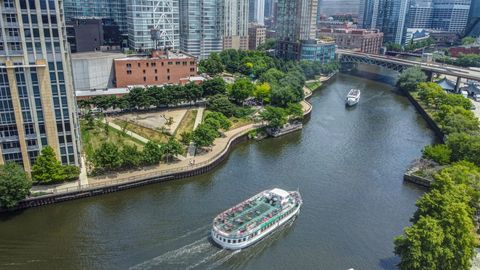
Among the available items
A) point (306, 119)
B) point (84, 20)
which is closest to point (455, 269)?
point (306, 119)

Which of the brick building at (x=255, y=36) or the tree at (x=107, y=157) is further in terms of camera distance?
the brick building at (x=255, y=36)

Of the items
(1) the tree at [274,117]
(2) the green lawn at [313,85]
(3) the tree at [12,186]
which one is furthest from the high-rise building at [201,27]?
(3) the tree at [12,186]

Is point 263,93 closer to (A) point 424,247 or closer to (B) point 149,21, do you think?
(B) point 149,21

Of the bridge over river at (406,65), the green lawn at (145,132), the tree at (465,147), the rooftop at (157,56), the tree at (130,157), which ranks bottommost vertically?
the green lawn at (145,132)

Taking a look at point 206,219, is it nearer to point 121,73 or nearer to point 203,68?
point 121,73

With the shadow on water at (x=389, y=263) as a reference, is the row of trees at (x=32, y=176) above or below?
above

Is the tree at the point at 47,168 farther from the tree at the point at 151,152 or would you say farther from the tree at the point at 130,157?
the tree at the point at 151,152

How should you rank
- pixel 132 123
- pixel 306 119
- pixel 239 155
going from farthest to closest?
1. pixel 306 119
2. pixel 132 123
3. pixel 239 155
